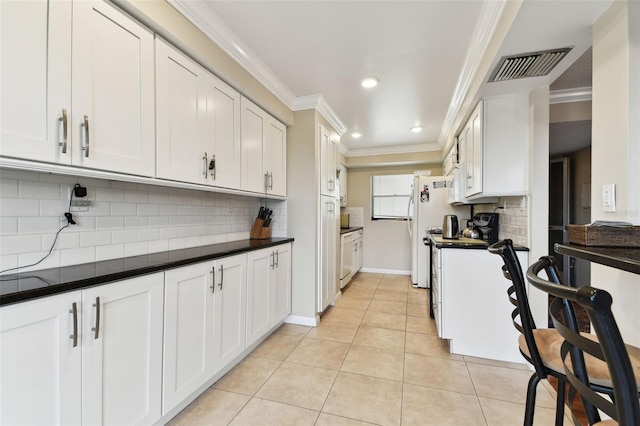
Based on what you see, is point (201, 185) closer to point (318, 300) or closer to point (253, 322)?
point (253, 322)

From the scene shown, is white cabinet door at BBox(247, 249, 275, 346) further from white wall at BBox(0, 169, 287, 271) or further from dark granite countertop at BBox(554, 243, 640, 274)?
dark granite countertop at BBox(554, 243, 640, 274)

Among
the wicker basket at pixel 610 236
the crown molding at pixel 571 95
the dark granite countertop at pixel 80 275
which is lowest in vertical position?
the dark granite countertop at pixel 80 275

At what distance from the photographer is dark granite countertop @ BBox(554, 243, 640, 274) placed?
2.58ft

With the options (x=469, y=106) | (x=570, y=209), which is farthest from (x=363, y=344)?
(x=570, y=209)

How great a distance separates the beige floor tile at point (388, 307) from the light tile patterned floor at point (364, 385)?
508mm

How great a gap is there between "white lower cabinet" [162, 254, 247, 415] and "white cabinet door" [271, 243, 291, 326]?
55 centimetres

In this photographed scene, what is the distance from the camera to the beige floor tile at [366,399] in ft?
5.49

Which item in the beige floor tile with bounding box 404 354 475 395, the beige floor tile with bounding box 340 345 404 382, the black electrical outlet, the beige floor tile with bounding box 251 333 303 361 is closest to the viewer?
the black electrical outlet

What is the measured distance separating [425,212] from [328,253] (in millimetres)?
2011

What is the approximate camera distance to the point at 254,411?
5.55 ft

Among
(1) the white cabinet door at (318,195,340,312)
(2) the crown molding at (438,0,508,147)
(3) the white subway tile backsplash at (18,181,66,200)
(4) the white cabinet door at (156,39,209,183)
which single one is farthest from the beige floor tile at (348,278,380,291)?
(3) the white subway tile backsplash at (18,181,66,200)

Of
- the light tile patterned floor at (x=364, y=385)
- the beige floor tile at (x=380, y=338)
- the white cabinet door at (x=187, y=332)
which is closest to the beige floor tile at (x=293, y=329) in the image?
the light tile patterned floor at (x=364, y=385)

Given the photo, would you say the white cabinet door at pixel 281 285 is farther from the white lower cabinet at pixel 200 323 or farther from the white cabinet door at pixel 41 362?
the white cabinet door at pixel 41 362

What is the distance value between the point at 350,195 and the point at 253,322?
3982 mm
